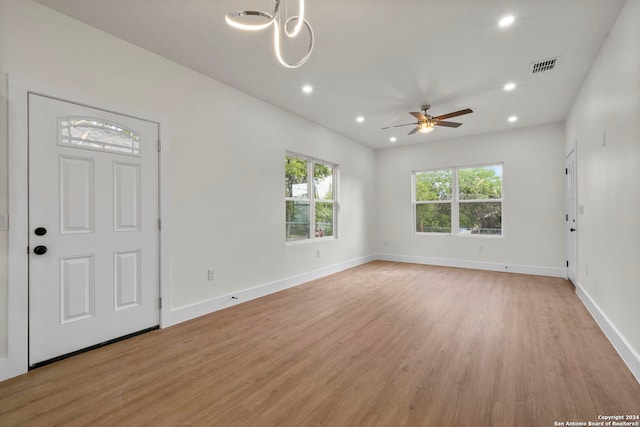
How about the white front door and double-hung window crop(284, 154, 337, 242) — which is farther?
double-hung window crop(284, 154, 337, 242)

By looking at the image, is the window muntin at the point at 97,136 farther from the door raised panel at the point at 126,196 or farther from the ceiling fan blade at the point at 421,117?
the ceiling fan blade at the point at 421,117

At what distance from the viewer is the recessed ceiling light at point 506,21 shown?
2.49 metres

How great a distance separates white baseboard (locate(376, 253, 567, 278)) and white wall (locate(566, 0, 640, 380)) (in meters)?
1.84

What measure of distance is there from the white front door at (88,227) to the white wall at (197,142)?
18cm

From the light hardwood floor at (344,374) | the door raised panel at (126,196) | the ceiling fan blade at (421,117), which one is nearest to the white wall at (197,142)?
the door raised panel at (126,196)

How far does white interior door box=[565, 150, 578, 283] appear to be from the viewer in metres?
4.53

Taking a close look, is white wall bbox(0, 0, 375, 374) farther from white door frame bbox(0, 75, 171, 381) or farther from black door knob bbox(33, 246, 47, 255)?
black door knob bbox(33, 246, 47, 255)

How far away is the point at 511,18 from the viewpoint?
2504mm

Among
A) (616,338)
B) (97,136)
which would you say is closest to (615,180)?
(616,338)

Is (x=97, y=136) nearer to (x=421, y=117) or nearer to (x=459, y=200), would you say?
(x=421, y=117)

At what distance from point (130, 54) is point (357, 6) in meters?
2.25

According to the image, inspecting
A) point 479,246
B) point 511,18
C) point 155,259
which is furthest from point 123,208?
point 479,246

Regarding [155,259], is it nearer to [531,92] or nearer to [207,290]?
[207,290]

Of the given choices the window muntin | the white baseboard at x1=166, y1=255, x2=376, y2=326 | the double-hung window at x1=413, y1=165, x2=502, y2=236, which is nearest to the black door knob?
the window muntin
